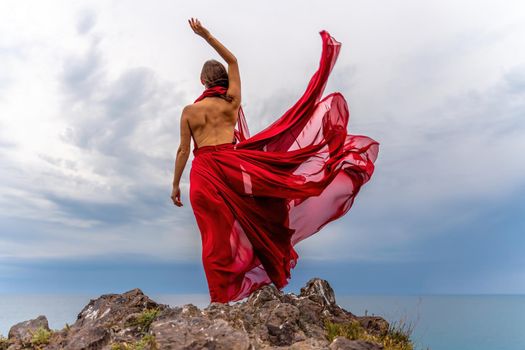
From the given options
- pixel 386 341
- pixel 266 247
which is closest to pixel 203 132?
pixel 266 247

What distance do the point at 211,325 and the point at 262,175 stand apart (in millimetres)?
3356

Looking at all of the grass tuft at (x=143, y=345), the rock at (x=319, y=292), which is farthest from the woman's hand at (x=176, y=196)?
the grass tuft at (x=143, y=345)

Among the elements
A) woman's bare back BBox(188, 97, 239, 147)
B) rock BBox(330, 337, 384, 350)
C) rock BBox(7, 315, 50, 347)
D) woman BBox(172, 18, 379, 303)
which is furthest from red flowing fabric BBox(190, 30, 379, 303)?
rock BBox(330, 337, 384, 350)

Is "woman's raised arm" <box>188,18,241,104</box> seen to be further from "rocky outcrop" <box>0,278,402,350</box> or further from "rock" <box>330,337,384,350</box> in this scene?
"rock" <box>330,337,384,350</box>

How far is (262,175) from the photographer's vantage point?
28.9 ft

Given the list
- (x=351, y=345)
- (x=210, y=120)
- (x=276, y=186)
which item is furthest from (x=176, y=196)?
(x=351, y=345)

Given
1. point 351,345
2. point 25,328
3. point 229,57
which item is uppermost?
point 229,57

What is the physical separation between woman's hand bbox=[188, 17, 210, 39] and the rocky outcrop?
4.24 metres

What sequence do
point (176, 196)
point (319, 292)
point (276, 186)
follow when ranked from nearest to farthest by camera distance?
point (276, 186), point (319, 292), point (176, 196)

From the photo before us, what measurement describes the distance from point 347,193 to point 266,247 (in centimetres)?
180

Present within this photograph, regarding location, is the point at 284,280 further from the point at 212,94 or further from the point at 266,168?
the point at 212,94

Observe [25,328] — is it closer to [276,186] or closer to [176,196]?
[176,196]

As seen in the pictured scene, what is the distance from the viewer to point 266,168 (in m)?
8.98

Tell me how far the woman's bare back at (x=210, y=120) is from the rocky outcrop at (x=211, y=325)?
104 inches
